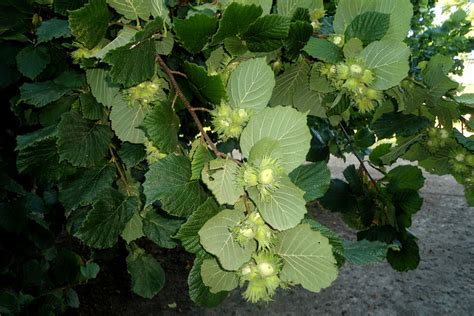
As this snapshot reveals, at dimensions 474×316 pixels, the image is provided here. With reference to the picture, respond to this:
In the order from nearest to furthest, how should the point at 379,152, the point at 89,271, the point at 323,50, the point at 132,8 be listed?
1. the point at 132,8
2. the point at 323,50
3. the point at 379,152
4. the point at 89,271

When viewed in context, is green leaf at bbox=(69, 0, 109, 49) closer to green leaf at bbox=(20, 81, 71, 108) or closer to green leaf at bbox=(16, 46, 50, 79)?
green leaf at bbox=(20, 81, 71, 108)

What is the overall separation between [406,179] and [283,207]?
0.99m

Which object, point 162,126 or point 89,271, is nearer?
point 162,126

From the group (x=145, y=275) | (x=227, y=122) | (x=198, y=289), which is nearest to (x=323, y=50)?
(x=227, y=122)

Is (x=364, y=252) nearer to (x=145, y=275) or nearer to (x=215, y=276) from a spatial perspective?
(x=215, y=276)

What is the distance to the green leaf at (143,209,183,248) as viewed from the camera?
0.95 metres

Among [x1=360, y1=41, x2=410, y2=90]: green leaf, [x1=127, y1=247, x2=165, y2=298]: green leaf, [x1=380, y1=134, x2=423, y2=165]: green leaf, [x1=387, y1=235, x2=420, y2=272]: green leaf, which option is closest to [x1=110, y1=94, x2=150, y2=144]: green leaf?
[x1=360, y1=41, x2=410, y2=90]: green leaf

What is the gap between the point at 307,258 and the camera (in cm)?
56

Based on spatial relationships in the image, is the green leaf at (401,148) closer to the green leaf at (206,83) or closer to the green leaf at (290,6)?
the green leaf at (290,6)

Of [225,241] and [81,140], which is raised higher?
[225,241]

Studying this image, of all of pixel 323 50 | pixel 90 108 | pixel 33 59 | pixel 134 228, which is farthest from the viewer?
pixel 33 59

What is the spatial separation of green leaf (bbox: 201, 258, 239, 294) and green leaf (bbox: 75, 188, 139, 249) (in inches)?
11.2

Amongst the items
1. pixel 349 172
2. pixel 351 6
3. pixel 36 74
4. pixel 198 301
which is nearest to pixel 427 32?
pixel 349 172

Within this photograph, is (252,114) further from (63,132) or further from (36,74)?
(36,74)
